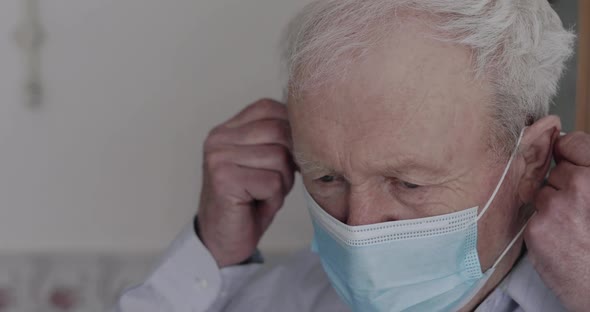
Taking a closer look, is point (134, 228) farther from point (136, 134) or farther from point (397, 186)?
point (397, 186)

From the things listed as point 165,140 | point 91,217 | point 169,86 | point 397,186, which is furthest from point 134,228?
point 397,186

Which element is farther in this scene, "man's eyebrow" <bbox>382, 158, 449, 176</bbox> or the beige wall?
the beige wall

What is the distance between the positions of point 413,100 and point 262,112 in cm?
48

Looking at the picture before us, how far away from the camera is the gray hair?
1292mm

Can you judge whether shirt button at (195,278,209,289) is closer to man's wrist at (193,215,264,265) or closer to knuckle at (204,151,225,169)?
man's wrist at (193,215,264,265)

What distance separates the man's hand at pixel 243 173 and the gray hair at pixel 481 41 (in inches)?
11.4

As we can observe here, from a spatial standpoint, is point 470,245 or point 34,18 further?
point 34,18

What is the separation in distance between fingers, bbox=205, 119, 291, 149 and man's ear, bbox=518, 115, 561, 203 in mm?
489

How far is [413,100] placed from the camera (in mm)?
1275

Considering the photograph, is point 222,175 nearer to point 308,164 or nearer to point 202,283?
point 202,283

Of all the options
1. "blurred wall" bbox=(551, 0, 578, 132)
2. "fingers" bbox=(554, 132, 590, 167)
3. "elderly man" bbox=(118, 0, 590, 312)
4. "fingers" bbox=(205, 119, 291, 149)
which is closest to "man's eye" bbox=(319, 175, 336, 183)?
"elderly man" bbox=(118, 0, 590, 312)

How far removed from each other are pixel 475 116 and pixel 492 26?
0.15 m

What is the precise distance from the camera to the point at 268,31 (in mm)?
2168

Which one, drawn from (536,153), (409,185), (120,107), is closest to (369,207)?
(409,185)
